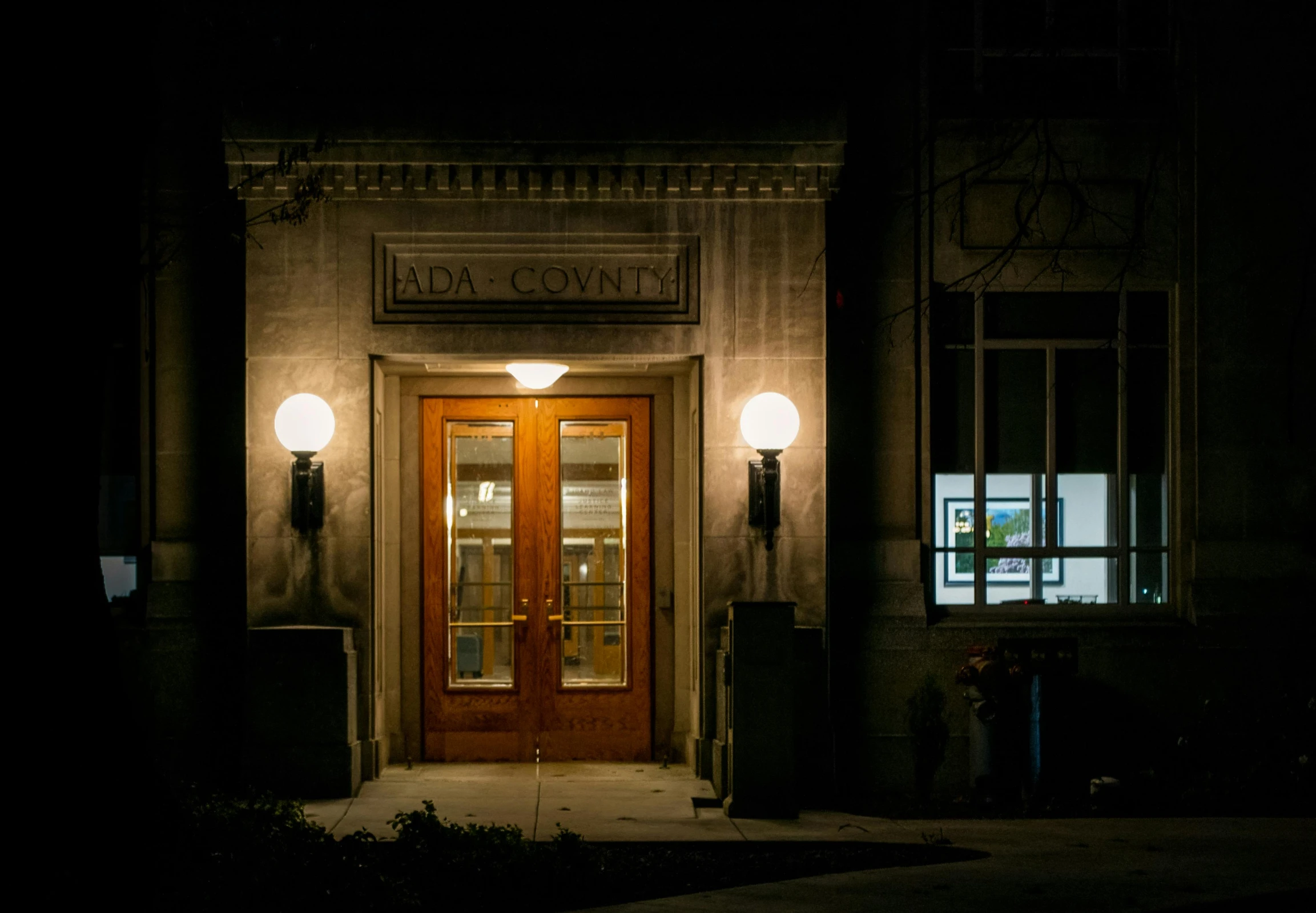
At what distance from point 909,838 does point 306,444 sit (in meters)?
5.08

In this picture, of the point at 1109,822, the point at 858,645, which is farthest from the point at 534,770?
the point at 1109,822

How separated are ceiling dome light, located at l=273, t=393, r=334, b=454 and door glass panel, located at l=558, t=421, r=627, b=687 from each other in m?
2.21

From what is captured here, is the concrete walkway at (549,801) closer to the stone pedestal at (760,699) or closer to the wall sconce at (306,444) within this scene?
the stone pedestal at (760,699)

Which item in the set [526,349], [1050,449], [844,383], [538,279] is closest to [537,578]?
[526,349]

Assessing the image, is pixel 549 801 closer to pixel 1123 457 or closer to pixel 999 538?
pixel 999 538

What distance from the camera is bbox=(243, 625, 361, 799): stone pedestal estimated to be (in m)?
9.50

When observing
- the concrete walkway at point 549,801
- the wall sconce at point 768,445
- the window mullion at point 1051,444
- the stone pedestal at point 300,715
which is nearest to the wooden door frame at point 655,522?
the concrete walkway at point 549,801

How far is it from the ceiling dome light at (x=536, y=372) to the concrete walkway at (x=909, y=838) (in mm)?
3113

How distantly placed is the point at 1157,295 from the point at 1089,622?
109 inches

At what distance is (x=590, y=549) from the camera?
442 inches

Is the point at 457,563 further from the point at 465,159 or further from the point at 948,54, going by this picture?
the point at 948,54

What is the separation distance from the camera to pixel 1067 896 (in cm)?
662

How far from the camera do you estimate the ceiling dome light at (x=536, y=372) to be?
10273 mm

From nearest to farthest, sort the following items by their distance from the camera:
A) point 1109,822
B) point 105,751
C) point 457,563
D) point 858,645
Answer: point 105,751 < point 1109,822 < point 858,645 < point 457,563
